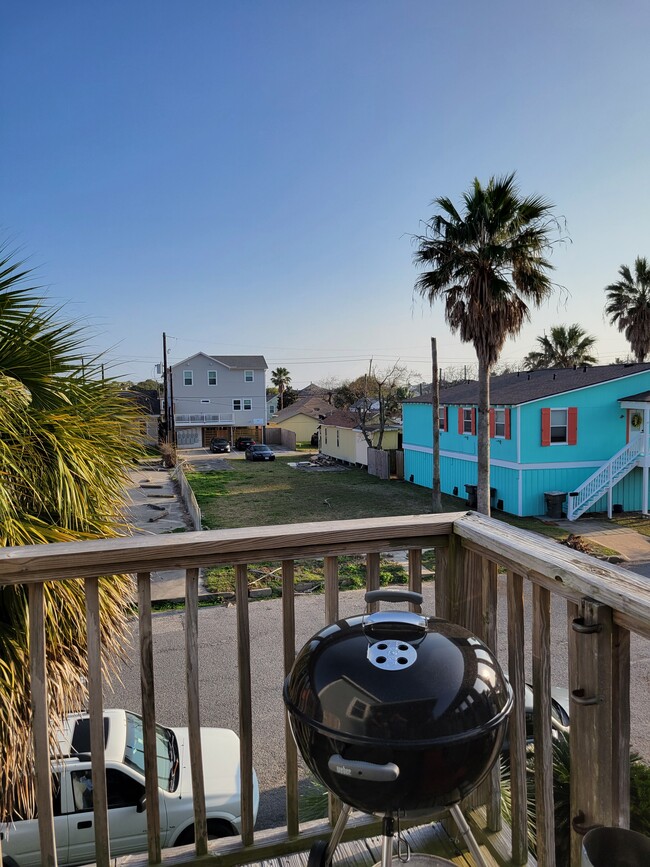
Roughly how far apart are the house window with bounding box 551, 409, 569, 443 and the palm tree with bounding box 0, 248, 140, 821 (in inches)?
648

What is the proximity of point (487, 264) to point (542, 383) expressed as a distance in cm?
613

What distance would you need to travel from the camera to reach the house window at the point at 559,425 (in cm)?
1705

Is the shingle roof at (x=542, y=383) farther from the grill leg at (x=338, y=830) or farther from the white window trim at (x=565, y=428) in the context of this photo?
the grill leg at (x=338, y=830)

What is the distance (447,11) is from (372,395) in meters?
31.2

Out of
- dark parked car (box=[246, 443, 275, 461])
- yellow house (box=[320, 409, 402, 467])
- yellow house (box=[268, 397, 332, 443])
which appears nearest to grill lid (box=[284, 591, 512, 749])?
yellow house (box=[320, 409, 402, 467])

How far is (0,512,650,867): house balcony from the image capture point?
3.71 feet

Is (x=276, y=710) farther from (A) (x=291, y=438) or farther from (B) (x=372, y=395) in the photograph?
(A) (x=291, y=438)

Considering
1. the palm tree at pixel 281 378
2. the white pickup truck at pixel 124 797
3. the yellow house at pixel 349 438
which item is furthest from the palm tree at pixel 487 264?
the palm tree at pixel 281 378

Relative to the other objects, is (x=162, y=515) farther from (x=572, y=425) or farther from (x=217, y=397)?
(x=217, y=397)

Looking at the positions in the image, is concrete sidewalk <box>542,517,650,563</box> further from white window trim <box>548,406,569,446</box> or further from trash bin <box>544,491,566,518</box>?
white window trim <box>548,406,569,446</box>

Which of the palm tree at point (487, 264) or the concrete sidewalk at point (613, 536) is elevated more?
the palm tree at point (487, 264)

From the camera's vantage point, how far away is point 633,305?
72.3 feet

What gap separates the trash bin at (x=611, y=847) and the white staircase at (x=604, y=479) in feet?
54.5

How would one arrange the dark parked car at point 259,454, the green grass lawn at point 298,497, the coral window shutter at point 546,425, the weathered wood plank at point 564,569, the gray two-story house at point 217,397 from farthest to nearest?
the gray two-story house at point 217,397, the dark parked car at point 259,454, the coral window shutter at point 546,425, the green grass lawn at point 298,497, the weathered wood plank at point 564,569
